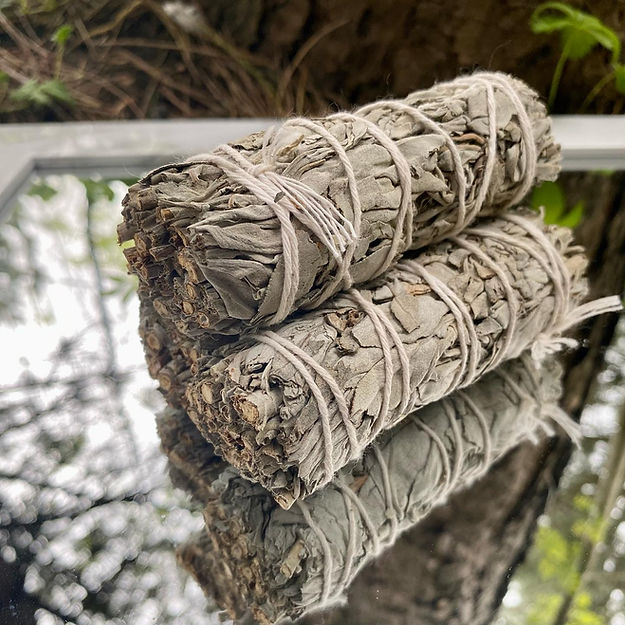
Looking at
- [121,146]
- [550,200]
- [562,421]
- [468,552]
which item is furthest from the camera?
[121,146]

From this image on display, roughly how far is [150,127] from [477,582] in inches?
41.2

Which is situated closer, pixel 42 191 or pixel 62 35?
pixel 42 191

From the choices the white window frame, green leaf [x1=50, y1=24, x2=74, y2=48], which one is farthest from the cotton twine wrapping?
green leaf [x1=50, y1=24, x2=74, y2=48]

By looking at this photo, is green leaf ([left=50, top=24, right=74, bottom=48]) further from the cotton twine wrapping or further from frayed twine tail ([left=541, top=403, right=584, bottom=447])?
frayed twine tail ([left=541, top=403, right=584, bottom=447])

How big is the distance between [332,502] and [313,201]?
28 cm

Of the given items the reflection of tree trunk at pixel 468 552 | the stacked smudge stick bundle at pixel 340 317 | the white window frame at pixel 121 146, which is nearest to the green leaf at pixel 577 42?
the white window frame at pixel 121 146

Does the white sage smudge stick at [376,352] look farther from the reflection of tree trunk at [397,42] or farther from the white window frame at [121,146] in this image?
the reflection of tree trunk at [397,42]

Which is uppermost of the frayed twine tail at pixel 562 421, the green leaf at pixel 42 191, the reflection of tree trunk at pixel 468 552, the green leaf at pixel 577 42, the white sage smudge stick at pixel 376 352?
the green leaf at pixel 577 42

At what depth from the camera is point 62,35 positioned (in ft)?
4.83

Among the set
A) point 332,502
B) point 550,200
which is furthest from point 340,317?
point 550,200

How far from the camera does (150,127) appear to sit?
4.25 feet

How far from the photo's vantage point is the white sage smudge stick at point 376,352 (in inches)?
19.5

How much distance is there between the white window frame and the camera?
1.06 meters

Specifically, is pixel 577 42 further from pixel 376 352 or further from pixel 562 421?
pixel 376 352
